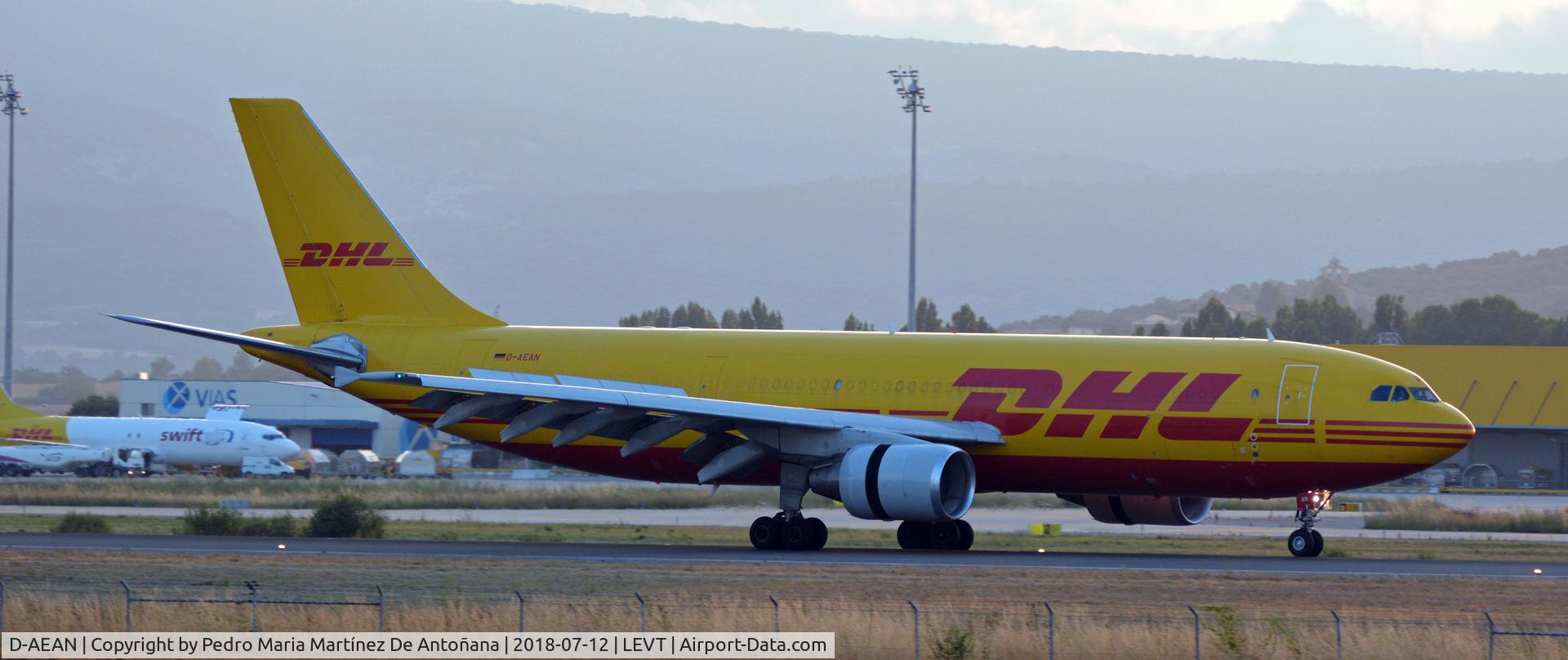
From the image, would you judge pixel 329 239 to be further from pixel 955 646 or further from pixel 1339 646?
pixel 1339 646

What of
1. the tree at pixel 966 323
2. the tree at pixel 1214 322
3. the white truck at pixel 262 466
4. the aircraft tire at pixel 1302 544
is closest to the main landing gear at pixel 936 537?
the aircraft tire at pixel 1302 544

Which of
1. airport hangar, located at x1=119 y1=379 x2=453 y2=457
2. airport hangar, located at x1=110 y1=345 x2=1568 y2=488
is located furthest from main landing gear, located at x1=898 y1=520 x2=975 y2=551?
airport hangar, located at x1=119 y1=379 x2=453 y2=457

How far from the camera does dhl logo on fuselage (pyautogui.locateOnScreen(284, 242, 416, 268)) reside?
1566 inches

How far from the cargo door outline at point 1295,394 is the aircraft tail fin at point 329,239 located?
16.8 metres

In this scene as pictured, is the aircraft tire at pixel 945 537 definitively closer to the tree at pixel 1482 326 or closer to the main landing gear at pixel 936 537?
the main landing gear at pixel 936 537

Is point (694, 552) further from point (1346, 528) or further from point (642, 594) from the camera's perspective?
point (1346, 528)

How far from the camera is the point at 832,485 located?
32.6m

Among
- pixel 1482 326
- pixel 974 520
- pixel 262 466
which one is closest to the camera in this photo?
pixel 974 520

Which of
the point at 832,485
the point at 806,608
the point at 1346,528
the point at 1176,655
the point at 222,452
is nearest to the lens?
the point at 1176,655

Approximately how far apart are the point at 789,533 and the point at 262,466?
56525mm

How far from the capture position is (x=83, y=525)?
131ft

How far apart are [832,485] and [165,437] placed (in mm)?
62235

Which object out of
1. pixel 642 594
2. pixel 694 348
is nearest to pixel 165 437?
pixel 694 348

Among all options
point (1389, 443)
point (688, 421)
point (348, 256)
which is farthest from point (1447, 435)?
point (348, 256)
